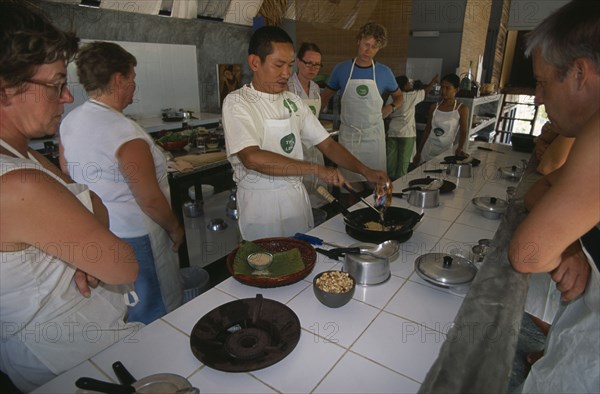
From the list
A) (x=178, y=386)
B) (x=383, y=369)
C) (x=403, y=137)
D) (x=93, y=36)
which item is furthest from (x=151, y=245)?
(x=93, y=36)

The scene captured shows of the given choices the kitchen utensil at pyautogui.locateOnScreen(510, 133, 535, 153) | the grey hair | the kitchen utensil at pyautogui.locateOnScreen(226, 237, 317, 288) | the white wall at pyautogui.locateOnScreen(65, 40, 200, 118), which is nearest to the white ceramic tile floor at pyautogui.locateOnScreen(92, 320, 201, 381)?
the kitchen utensil at pyautogui.locateOnScreen(226, 237, 317, 288)

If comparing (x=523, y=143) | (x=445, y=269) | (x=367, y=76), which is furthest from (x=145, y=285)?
(x=523, y=143)

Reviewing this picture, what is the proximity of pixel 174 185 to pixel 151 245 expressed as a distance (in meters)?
0.87

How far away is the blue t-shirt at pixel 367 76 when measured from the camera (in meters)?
4.11

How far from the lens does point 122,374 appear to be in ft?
3.35

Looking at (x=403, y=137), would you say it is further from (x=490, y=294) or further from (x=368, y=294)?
(x=490, y=294)

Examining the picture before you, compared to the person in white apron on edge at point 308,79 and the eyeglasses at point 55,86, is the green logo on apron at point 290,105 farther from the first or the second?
the eyeglasses at point 55,86

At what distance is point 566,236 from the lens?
992mm

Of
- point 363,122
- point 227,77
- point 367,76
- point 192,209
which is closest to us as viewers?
point 367,76

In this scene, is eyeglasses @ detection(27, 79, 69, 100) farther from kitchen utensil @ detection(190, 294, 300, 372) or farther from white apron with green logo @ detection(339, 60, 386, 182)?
white apron with green logo @ detection(339, 60, 386, 182)

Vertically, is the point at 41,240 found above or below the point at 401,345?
above

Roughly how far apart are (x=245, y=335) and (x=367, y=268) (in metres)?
0.55

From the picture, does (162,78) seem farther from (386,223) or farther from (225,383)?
(225,383)

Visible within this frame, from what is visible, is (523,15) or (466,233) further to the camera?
(523,15)
